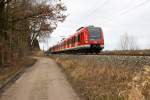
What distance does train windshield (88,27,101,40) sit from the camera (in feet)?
121

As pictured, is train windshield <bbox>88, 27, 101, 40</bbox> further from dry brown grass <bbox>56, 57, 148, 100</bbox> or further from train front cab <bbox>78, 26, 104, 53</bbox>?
dry brown grass <bbox>56, 57, 148, 100</bbox>

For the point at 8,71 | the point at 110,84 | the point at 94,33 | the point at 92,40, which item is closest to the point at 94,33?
the point at 94,33

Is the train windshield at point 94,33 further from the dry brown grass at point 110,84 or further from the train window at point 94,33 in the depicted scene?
the dry brown grass at point 110,84

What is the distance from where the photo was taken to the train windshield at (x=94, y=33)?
121 ft

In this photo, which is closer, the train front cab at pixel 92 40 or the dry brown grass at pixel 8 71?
the dry brown grass at pixel 8 71

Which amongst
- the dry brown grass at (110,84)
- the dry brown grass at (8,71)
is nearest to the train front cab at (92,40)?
the dry brown grass at (8,71)

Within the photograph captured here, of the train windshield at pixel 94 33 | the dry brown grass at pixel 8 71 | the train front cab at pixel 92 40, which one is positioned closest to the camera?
the dry brown grass at pixel 8 71

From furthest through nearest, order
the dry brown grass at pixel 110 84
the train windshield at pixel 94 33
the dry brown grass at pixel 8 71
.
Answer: the train windshield at pixel 94 33 < the dry brown grass at pixel 8 71 < the dry brown grass at pixel 110 84

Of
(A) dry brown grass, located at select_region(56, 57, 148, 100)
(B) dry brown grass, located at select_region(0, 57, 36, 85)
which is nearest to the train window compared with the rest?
(B) dry brown grass, located at select_region(0, 57, 36, 85)

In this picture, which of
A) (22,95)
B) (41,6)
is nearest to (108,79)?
(22,95)

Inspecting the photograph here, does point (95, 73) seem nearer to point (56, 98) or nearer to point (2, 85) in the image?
point (56, 98)

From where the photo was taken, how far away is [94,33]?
1462 inches

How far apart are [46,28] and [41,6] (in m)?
2.70

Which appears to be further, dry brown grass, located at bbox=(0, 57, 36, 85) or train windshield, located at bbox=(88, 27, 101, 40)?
train windshield, located at bbox=(88, 27, 101, 40)
